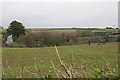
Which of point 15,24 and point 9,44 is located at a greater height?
point 15,24

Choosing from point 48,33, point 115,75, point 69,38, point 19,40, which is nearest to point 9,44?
point 19,40

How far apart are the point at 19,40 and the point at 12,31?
428 centimetres

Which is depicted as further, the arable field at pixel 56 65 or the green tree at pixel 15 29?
the green tree at pixel 15 29

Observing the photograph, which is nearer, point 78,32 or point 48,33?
point 48,33

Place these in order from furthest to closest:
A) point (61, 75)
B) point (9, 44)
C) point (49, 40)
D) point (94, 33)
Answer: point (94, 33), point (9, 44), point (49, 40), point (61, 75)

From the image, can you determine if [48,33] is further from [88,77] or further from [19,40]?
[88,77]

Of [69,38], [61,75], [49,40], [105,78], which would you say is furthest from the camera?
[69,38]

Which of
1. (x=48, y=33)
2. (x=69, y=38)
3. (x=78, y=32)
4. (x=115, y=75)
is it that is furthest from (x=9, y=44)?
(x=115, y=75)

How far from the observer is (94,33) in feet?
211

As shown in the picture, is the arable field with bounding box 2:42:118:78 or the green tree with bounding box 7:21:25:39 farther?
the green tree with bounding box 7:21:25:39

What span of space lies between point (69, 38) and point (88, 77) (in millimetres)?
52540

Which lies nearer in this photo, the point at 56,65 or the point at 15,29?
the point at 56,65

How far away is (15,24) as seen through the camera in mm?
59719

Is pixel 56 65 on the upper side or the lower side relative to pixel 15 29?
lower
